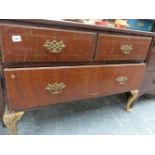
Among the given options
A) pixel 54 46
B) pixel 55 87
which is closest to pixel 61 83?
pixel 55 87

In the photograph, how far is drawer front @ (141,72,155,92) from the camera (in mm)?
1125

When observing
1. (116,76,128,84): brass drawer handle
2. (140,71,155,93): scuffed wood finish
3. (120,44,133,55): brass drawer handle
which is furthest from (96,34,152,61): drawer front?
(140,71,155,93): scuffed wood finish

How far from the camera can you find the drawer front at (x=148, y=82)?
1.12 m

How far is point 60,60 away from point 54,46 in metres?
0.08

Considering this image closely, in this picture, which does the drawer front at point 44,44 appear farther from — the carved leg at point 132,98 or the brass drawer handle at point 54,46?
the carved leg at point 132,98

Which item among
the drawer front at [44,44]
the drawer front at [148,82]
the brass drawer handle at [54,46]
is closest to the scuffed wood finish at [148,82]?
the drawer front at [148,82]

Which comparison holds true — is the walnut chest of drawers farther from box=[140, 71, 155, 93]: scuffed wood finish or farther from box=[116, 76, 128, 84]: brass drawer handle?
box=[140, 71, 155, 93]: scuffed wood finish

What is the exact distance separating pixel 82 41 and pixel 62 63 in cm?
14

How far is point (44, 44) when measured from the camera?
2.05 feet

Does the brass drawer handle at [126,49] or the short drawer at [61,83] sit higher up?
the brass drawer handle at [126,49]
